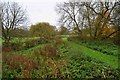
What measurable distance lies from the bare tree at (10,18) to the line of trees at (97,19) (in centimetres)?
678

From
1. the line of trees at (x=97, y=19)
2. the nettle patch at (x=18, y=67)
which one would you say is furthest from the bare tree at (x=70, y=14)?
the nettle patch at (x=18, y=67)

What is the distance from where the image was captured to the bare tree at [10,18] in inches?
1080

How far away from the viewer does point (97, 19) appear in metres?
29.1

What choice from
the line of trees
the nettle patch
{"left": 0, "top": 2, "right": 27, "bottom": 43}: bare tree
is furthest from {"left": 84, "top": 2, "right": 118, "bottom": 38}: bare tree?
the nettle patch

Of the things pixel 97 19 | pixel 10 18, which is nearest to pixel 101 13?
pixel 97 19

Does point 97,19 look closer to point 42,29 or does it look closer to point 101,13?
point 101,13

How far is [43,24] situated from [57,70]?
85.7ft

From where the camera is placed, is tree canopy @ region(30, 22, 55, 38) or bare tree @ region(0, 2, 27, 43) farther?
tree canopy @ region(30, 22, 55, 38)

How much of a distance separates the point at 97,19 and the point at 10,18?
32.8 feet

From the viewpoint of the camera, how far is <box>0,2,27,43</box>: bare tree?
27.4m

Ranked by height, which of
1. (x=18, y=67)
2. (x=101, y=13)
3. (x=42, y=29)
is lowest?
(x=18, y=67)

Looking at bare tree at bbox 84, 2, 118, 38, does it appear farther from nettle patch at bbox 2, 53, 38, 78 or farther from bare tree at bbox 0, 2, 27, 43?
nettle patch at bbox 2, 53, 38, 78

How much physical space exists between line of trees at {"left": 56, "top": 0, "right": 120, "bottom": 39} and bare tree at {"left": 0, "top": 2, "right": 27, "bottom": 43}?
678 centimetres

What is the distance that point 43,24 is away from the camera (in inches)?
1517
